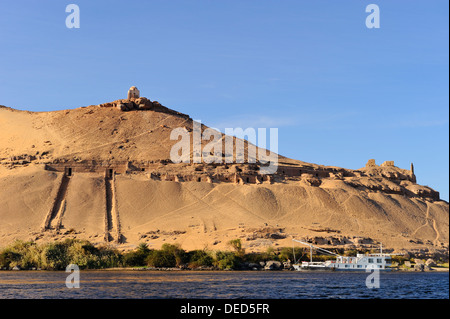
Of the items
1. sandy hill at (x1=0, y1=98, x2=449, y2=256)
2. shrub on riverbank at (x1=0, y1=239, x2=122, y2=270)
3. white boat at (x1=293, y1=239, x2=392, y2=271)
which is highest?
sandy hill at (x1=0, y1=98, x2=449, y2=256)

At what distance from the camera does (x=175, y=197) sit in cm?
8656

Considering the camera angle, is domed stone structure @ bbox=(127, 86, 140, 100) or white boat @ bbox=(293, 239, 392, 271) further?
domed stone structure @ bbox=(127, 86, 140, 100)

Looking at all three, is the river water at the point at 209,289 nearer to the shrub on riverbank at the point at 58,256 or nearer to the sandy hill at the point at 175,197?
the shrub on riverbank at the point at 58,256

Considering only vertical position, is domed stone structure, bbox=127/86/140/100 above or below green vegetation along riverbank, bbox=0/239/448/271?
above

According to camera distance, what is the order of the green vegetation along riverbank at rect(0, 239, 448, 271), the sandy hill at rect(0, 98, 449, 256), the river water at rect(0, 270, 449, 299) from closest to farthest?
the river water at rect(0, 270, 449, 299) → the green vegetation along riverbank at rect(0, 239, 448, 271) → the sandy hill at rect(0, 98, 449, 256)

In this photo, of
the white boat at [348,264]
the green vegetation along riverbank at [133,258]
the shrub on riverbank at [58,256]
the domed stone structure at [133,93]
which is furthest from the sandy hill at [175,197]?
the shrub on riverbank at [58,256]

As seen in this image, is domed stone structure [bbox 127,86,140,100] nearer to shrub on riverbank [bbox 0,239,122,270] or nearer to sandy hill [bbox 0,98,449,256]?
sandy hill [bbox 0,98,449,256]

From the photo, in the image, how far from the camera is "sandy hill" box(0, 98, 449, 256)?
76250 mm

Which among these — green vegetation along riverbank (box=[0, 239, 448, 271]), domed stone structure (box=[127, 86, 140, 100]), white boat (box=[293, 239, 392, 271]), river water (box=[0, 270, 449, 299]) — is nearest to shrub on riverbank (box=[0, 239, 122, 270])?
green vegetation along riverbank (box=[0, 239, 448, 271])

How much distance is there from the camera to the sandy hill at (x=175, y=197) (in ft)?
250

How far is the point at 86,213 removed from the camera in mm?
80375

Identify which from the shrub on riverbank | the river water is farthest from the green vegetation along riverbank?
the river water

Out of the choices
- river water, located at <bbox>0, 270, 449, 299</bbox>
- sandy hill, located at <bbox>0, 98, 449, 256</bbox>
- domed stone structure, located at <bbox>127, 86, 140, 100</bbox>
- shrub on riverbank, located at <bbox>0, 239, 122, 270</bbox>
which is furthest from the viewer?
domed stone structure, located at <bbox>127, 86, 140, 100</bbox>

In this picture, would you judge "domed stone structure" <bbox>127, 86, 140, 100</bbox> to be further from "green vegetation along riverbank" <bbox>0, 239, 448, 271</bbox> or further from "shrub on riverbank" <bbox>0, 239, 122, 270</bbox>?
"shrub on riverbank" <bbox>0, 239, 122, 270</bbox>
